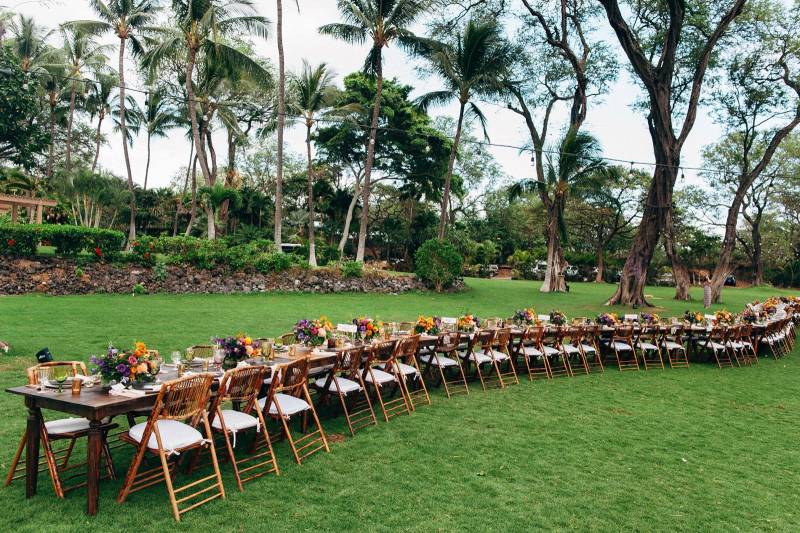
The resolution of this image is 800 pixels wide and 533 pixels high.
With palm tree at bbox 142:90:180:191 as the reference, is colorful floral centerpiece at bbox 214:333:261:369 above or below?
below

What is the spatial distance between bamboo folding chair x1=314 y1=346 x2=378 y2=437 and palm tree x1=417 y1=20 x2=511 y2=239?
17.7 meters

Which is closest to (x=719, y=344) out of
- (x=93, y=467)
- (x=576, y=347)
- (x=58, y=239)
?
(x=576, y=347)

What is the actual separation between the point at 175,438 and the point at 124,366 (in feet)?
2.07

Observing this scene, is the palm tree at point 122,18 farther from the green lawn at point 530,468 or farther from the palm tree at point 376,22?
the green lawn at point 530,468

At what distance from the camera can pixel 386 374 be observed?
21.4ft

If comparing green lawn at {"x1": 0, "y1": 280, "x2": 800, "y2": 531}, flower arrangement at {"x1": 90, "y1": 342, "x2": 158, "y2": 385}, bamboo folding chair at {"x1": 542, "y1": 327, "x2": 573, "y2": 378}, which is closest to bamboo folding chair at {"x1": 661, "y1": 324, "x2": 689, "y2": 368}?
green lawn at {"x1": 0, "y1": 280, "x2": 800, "y2": 531}

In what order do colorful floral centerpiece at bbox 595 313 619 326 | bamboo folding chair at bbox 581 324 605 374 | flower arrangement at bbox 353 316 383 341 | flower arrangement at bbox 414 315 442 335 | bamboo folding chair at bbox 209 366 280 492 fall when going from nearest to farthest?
bamboo folding chair at bbox 209 366 280 492 < flower arrangement at bbox 353 316 383 341 < flower arrangement at bbox 414 315 442 335 < bamboo folding chair at bbox 581 324 605 374 < colorful floral centerpiece at bbox 595 313 619 326

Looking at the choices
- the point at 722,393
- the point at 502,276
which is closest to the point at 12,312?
the point at 722,393

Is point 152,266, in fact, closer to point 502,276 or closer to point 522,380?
point 522,380

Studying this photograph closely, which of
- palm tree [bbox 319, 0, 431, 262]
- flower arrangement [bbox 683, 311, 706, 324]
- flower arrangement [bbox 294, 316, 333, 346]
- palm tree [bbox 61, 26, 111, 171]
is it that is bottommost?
flower arrangement [bbox 683, 311, 706, 324]

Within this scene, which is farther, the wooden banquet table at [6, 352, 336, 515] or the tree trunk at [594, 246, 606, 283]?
the tree trunk at [594, 246, 606, 283]

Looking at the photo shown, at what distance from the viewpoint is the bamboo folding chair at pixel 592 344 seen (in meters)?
9.72

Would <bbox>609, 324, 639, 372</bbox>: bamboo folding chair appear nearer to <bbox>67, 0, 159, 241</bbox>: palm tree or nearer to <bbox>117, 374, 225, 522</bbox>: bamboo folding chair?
<bbox>117, 374, 225, 522</bbox>: bamboo folding chair

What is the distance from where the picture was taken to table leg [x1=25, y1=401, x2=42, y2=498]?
3852mm
